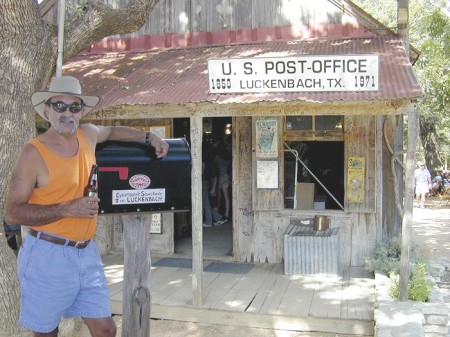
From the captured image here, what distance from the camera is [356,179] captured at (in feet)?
24.6

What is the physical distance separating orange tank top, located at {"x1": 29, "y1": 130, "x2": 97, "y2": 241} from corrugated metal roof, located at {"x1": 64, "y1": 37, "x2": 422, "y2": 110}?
2844 millimetres

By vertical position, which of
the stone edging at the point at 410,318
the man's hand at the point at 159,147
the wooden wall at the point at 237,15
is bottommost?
the stone edging at the point at 410,318

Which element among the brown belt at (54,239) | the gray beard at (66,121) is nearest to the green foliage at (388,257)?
the brown belt at (54,239)

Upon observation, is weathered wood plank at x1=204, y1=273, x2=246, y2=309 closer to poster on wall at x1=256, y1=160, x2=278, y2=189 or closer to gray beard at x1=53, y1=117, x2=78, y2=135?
poster on wall at x1=256, y1=160, x2=278, y2=189

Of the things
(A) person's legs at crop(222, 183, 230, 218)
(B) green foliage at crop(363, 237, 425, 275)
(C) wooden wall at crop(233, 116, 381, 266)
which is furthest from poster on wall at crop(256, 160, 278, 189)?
(A) person's legs at crop(222, 183, 230, 218)

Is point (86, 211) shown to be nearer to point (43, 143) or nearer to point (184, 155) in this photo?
point (43, 143)

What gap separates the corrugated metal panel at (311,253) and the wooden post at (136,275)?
4141 millimetres

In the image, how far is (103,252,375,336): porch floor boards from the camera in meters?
5.61

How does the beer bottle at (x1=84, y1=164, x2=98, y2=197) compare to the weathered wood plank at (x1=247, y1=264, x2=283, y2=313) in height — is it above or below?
above

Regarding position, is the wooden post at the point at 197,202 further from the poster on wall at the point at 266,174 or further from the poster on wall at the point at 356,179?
the poster on wall at the point at 356,179

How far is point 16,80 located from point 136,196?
2.62 meters

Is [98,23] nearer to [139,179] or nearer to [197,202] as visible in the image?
[197,202]

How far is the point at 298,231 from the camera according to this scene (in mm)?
7523

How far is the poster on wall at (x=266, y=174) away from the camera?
773 cm
